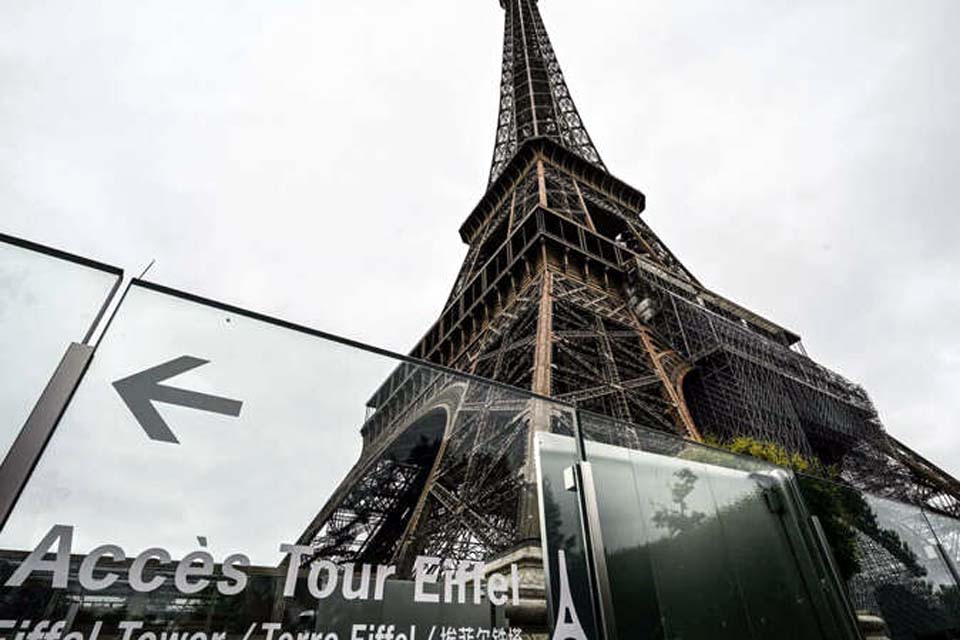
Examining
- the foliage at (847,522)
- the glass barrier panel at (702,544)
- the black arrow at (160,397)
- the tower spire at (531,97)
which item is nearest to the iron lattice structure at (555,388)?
the glass barrier panel at (702,544)

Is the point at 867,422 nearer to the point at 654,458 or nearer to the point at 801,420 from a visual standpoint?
the point at 801,420

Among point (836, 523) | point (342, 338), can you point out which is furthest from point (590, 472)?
point (836, 523)

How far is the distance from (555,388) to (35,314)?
11081 millimetres

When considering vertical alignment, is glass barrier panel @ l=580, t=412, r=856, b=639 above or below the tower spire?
below

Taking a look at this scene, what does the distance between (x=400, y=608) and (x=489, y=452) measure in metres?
0.90

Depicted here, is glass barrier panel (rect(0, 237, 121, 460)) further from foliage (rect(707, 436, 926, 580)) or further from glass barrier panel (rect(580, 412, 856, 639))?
foliage (rect(707, 436, 926, 580))

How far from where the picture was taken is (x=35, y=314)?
140 cm

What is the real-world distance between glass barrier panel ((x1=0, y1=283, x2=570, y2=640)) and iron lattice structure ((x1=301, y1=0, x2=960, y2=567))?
0.04 m

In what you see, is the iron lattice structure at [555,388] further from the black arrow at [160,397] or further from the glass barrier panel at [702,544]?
the black arrow at [160,397]

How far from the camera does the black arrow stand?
4.72 feet

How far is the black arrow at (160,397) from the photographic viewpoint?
4.72 feet

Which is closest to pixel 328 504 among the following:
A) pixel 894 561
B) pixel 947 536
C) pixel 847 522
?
pixel 847 522

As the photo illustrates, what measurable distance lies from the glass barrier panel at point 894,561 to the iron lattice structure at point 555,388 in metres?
1.69

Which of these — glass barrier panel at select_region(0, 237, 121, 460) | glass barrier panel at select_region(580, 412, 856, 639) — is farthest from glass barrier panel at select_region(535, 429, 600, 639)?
glass barrier panel at select_region(0, 237, 121, 460)
